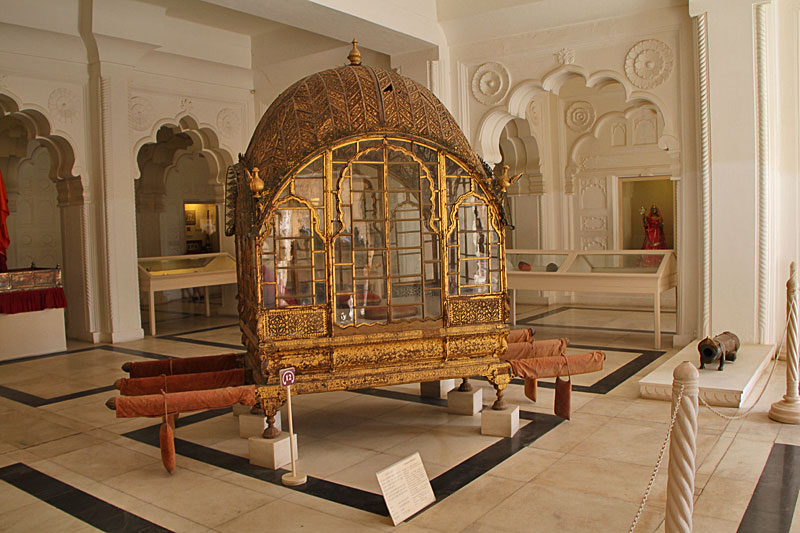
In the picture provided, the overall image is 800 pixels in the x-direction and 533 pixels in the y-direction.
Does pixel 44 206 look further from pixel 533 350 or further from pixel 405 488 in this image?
pixel 405 488

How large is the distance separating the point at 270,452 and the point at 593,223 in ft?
32.3

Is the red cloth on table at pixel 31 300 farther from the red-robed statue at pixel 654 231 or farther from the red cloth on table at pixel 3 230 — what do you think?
the red-robed statue at pixel 654 231

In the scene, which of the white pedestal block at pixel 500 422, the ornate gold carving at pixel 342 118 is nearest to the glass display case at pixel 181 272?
the ornate gold carving at pixel 342 118

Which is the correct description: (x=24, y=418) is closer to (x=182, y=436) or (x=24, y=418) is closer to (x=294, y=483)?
(x=182, y=436)

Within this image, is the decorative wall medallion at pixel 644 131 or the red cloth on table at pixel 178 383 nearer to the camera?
the red cloth on table at pixel 178 383

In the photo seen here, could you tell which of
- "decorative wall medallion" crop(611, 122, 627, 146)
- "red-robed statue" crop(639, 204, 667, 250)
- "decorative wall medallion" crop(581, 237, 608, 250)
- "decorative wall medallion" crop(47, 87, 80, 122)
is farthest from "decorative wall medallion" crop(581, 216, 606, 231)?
"decorative wall medallion" crop(47, 87, 80, 122)

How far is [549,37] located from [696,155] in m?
2.35

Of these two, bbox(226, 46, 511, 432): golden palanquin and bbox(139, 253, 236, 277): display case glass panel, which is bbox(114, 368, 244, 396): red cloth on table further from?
bbox(139, 253, 236, 277): display case glass panel

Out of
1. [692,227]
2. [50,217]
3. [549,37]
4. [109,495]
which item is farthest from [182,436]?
[50,217]

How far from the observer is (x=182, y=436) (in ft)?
17.1

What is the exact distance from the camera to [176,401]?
425 cm

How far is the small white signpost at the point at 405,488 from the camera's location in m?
3.48

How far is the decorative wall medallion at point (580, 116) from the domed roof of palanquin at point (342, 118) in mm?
8324

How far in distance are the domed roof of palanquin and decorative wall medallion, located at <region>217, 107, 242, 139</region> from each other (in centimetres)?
654
